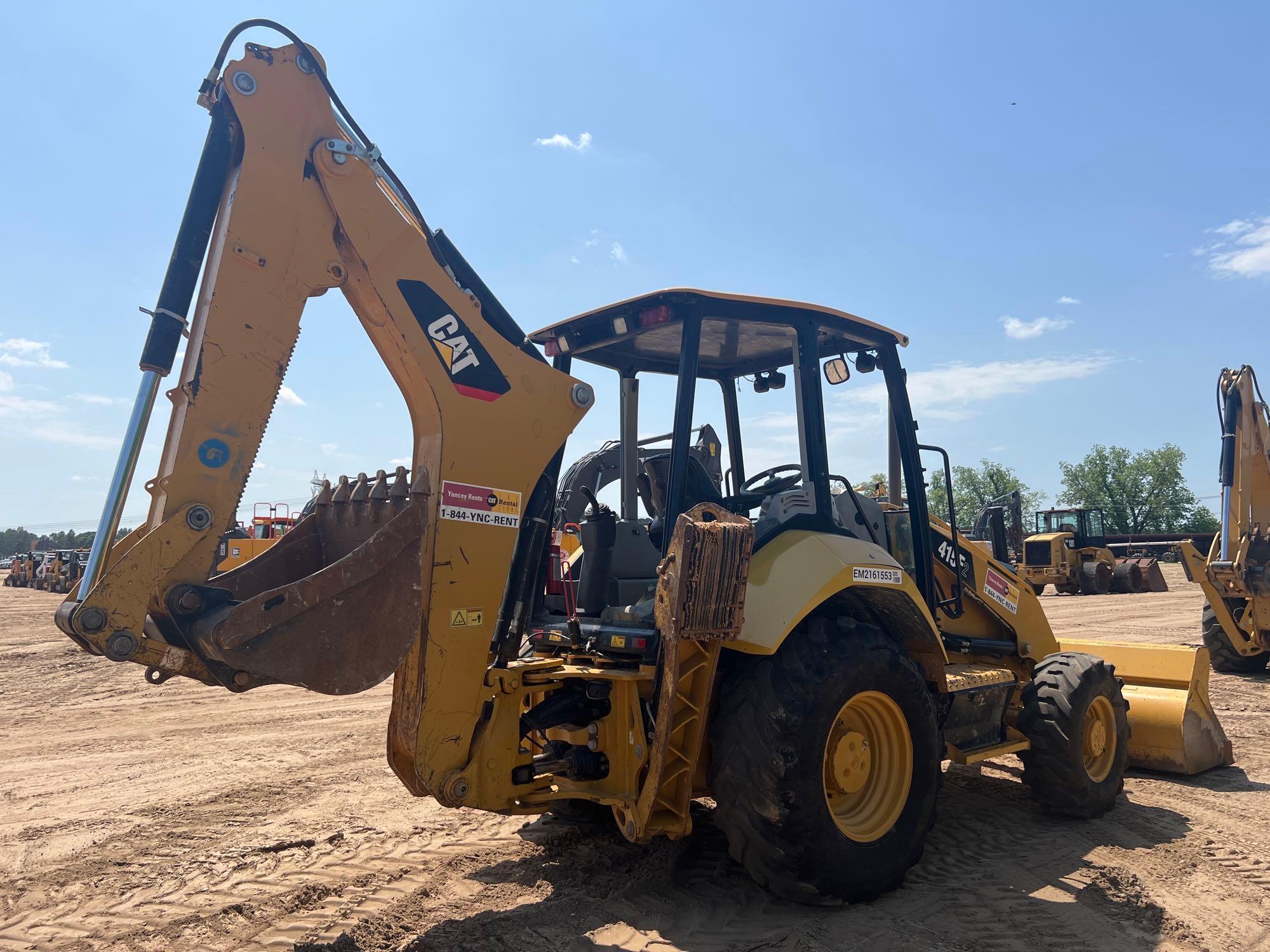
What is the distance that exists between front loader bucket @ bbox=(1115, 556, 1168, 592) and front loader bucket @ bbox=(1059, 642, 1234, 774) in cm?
2345

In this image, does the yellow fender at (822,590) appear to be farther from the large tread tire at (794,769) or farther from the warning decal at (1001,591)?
the warning decal at (1001,591)

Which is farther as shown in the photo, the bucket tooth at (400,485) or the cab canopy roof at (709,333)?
the cab canopy roof at (709,333)

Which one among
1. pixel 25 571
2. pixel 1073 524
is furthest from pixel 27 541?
pixel 1073 524

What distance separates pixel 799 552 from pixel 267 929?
9.43ft

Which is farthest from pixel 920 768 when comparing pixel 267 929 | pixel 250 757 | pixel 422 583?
pixel 250 757

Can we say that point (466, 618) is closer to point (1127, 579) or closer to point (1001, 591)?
→ point (1001, 591)

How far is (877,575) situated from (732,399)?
6.07 ft

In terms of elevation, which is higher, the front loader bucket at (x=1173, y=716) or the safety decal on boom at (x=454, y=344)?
the safety decal on boom at (x=454, y=344)

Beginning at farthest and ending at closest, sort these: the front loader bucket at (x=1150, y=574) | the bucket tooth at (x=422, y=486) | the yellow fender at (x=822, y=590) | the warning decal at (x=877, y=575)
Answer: the front loader bucket at (x=1150, y=574) < the warning decal at (x=877, y=575) < the yellow fender at (x=822, y=590) < the bucket tooth at (x=422, y=486)

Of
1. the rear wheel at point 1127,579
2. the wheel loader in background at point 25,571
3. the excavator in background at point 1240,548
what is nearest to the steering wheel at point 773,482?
the excavator in background at point 1240,548

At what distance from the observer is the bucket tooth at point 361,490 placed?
3756mm

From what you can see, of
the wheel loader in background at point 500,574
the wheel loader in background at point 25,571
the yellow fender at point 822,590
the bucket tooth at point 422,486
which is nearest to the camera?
the wheel loader in background at point 500,574

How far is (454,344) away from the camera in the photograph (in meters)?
3.57

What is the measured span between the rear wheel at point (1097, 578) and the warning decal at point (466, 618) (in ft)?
90.5
